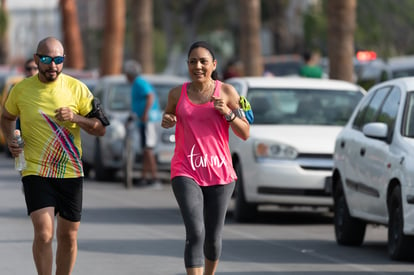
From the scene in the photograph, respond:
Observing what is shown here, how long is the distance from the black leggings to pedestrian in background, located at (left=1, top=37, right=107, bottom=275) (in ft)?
2.25

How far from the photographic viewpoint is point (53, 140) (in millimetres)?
8664

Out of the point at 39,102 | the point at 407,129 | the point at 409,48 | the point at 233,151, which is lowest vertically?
the point at 409,48

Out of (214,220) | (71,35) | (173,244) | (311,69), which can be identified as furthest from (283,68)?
(214,220)

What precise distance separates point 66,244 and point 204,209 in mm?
936

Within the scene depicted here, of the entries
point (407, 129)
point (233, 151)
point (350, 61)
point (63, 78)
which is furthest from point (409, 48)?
point (63, 78)

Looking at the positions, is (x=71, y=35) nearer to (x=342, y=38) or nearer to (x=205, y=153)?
(x=342, y=38)

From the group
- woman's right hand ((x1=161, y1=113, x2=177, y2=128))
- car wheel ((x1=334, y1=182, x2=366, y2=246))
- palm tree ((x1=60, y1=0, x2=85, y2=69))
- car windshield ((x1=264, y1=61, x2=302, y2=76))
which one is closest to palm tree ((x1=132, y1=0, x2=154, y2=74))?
car windshield ((x1=264, y1=61, x2=302, y2=76))

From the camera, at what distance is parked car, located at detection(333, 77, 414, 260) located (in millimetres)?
11109

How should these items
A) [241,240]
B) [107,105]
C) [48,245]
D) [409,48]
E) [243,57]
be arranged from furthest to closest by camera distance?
[409,48] → [243,57] → [107,105] → [241,240] → [48,245]

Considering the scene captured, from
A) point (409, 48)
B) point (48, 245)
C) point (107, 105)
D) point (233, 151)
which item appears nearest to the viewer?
point (48, 245)

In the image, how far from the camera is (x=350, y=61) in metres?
22.7

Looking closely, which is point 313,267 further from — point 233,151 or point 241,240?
point 233,151

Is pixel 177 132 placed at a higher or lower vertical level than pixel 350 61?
higher

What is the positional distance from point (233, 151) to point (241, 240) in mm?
2180
